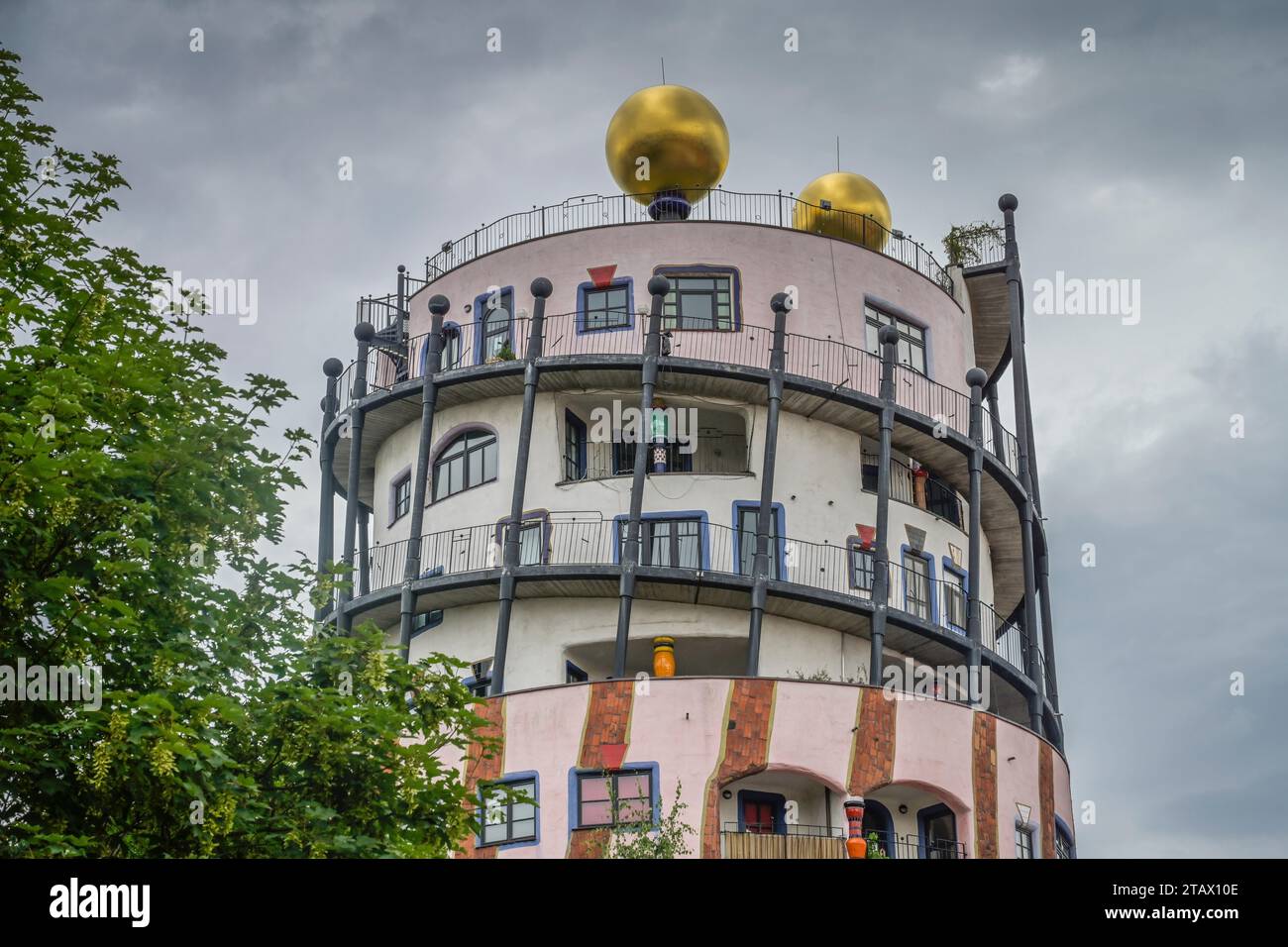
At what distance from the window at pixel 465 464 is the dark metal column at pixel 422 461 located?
541mm

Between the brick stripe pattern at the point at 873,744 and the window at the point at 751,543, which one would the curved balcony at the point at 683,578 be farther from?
the brick stripe pattern at the point at 873,744

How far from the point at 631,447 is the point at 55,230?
774 inches

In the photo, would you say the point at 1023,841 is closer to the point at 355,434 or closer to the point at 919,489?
the point at 919,489

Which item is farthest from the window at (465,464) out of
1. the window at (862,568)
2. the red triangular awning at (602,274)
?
the window at (862,568)

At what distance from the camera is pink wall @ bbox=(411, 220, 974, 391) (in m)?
36.4

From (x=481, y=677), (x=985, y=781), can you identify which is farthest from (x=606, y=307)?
(x=985, y=781)

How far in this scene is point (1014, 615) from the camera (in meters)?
42.2

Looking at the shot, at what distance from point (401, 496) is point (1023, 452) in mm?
13214

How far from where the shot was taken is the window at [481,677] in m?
33.9

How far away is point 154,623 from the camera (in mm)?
15406
